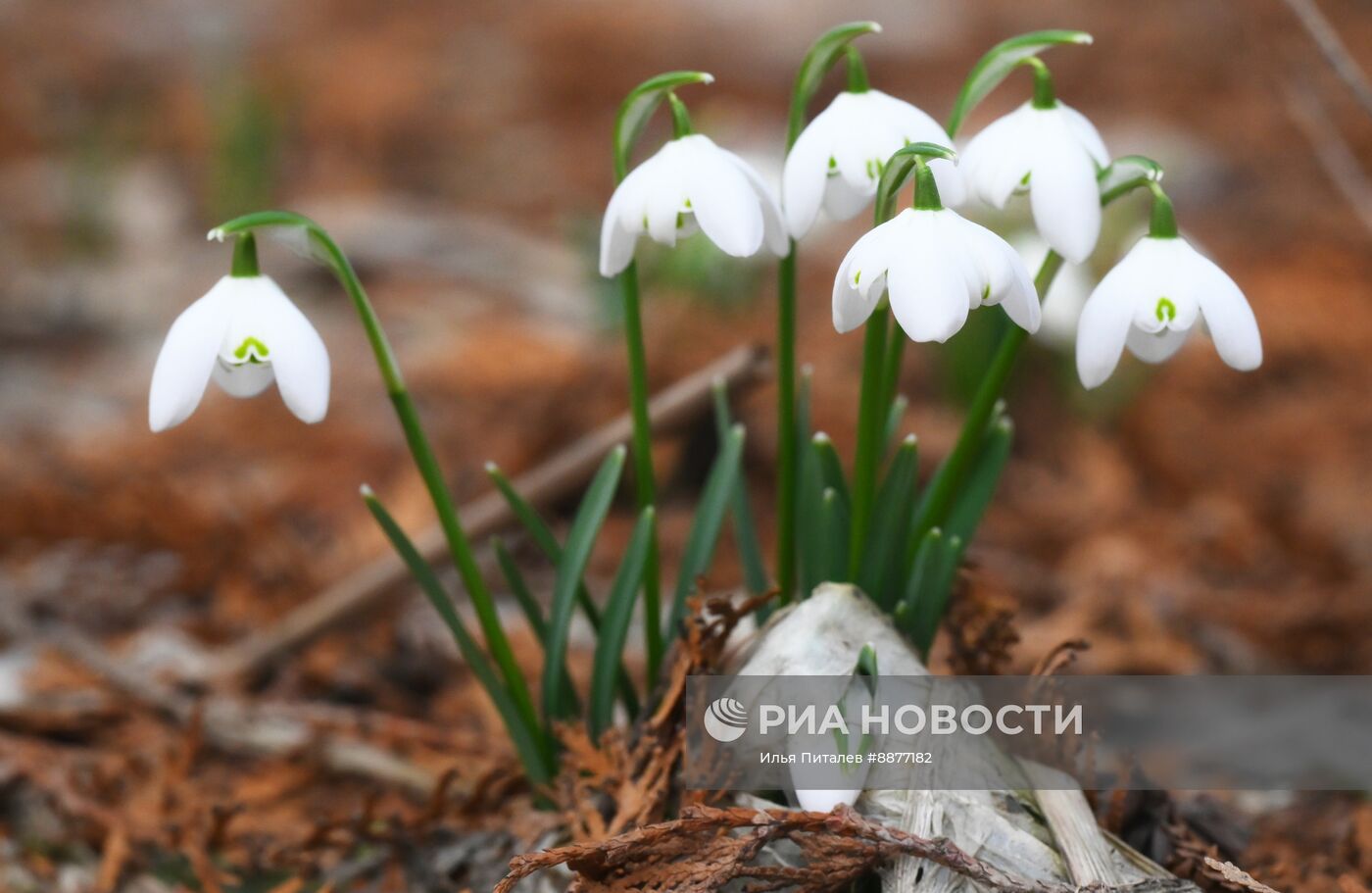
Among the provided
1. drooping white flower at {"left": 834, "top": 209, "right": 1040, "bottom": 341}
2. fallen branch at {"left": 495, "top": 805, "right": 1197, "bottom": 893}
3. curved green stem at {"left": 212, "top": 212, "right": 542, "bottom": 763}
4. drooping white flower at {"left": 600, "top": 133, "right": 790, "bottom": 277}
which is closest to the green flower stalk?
drooping white flower at {"left": 600, "top": 133, "right": 790, "bottom": 277}

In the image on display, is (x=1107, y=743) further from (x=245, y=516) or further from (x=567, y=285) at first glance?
(x=567, y=285)

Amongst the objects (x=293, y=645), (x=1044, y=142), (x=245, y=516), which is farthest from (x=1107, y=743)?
(x=245, y=516)

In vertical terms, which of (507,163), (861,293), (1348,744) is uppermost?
(507,163)

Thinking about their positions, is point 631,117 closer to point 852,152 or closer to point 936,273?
point 852,152

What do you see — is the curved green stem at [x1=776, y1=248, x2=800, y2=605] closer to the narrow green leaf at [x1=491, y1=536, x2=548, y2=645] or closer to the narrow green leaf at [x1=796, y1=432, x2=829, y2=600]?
the narrow green leaf at [x1=796, y1=432, x2=829, y2=600]

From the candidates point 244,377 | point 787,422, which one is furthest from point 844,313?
point 244,377

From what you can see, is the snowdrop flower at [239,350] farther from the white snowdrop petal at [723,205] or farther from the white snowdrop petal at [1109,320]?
the white snowdrop petal at [1109,320]
